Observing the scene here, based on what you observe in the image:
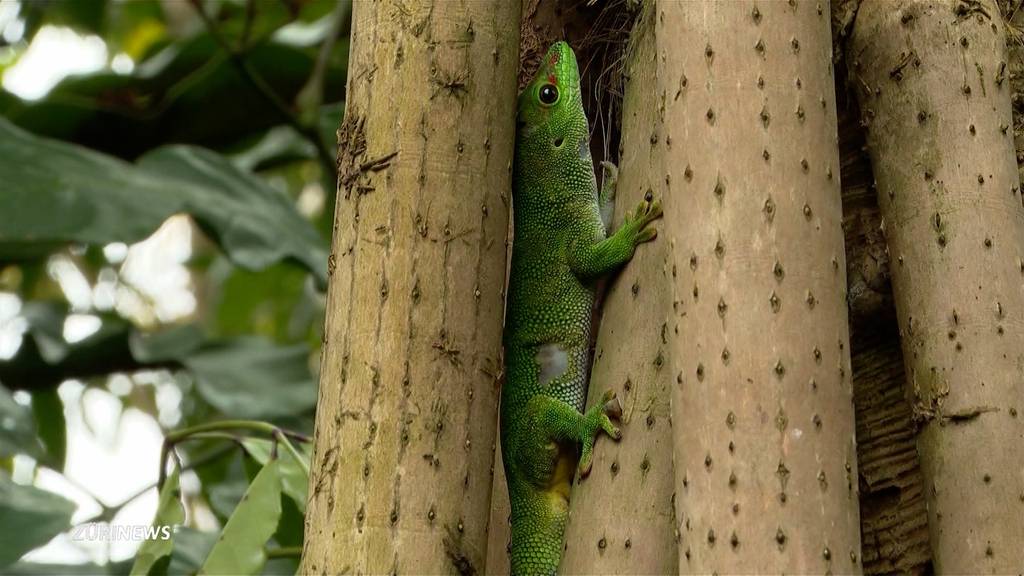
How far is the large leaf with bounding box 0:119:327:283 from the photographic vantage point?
403cm

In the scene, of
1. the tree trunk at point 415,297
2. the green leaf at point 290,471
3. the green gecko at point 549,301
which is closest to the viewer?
the tree trunk at point 415,297

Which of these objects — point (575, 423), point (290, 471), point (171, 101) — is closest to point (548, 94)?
point (575, 423)

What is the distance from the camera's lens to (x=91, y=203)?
4082 mm

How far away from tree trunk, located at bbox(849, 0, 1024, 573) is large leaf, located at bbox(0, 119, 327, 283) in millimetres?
2587

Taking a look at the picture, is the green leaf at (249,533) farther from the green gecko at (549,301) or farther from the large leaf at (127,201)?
the large leaf at (127,201)

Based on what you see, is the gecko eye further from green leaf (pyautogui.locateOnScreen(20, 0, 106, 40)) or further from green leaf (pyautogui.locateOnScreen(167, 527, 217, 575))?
green leaf (pyautogui.locateOnScreen(20, 0, 106, 40))

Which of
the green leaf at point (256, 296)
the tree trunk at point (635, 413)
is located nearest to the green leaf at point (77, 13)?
the green leaf at point (256, 296)

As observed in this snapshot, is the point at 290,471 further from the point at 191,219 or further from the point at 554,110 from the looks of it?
the point at 191,219

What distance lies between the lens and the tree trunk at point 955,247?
2.05 meters

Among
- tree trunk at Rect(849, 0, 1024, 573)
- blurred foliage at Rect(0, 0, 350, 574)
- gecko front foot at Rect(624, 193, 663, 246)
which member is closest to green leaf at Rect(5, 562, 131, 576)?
blurred foliage at Rect(0, 0, 350, 574)

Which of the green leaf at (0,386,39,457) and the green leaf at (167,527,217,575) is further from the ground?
the green leaf at (0,386,39,457)

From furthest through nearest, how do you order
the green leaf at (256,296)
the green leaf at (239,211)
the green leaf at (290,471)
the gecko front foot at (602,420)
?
the green leaf at (256,296) < the green leaf at (239,211) < the green leaf at (290,471) < the gecko front foot at (602,420)

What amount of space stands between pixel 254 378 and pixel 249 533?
1.81m

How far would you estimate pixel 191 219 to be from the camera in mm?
5090
